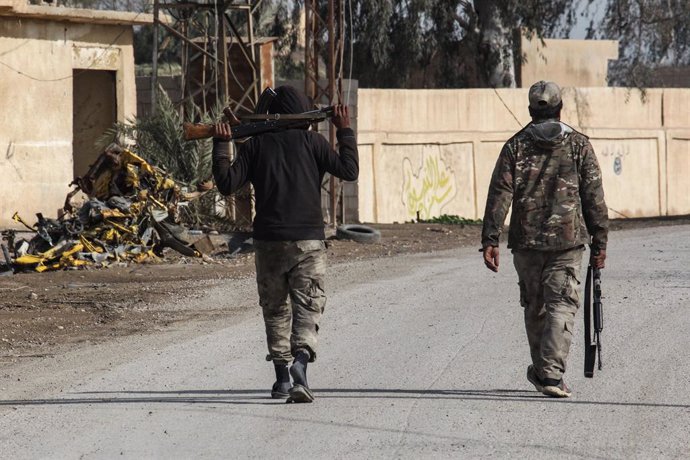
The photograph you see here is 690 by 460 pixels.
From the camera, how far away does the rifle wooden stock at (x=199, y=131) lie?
777 centimetres

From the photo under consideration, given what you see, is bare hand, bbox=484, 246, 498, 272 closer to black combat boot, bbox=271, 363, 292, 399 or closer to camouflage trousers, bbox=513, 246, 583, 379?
camouflage trousers, bbox=513, 246, 583, 379

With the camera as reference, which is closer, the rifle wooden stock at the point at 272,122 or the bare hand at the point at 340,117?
the rifle wooden stock at the point at 272,122

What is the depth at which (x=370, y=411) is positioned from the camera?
734cm

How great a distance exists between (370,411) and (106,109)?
18551mm

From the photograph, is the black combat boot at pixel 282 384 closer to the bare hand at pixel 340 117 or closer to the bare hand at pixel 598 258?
the bare hand at pixel 340 117

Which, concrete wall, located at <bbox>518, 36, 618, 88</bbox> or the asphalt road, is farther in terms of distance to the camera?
concrete wall, located at <bbox>518, 36, 618, 88</bbox>

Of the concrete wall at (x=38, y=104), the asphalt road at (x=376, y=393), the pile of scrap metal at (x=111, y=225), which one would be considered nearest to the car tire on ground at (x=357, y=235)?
the pile of scrap metal at (x=111, y=225)

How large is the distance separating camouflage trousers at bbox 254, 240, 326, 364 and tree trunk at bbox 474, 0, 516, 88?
97.9 feet

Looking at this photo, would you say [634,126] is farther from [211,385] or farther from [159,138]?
[211,385]

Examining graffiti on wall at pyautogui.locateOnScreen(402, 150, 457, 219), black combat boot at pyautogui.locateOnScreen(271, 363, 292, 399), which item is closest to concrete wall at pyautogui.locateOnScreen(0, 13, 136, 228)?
graffiti on wall at pyautogui.locateOnScreen(402, 150, 457, 219)

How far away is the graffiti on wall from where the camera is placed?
2780 cm

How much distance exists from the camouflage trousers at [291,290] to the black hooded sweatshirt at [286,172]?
0.08m

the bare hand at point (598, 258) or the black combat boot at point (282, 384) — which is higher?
the bare hand at point (598, 258)

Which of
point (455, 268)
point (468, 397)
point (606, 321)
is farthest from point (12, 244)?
point (468, 397)
